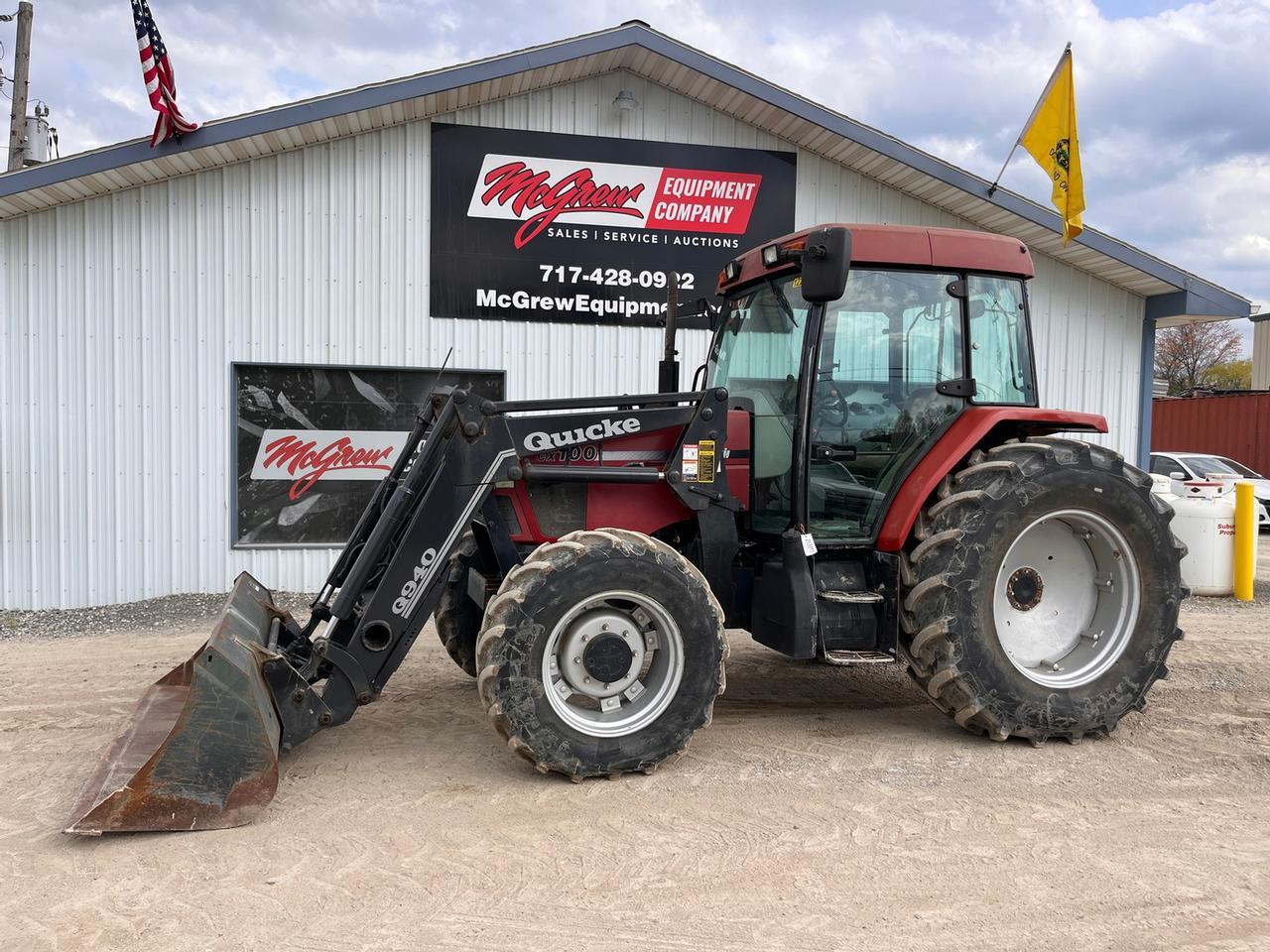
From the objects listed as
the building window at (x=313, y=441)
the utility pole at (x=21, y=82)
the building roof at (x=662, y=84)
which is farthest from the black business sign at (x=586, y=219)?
the utility pole at (x=21, y=82)

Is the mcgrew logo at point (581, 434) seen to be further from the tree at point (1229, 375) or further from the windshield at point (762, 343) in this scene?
the tree at point (1229, 375)

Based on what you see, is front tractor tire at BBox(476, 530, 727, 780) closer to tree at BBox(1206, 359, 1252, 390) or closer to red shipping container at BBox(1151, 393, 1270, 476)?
red shipping container at BBox(1151, 393, 1270, 476)

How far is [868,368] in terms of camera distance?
514 cm

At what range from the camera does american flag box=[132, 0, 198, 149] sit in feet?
26.1

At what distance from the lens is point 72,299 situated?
8.64 m

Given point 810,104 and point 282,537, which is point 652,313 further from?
point 282,537

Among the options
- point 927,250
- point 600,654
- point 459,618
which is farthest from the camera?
point 459,618

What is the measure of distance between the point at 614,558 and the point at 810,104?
683 cm

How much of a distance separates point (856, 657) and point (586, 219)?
6.20 m

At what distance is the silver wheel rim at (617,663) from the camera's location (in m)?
4.47

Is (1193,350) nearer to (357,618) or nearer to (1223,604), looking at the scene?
(1223,604)

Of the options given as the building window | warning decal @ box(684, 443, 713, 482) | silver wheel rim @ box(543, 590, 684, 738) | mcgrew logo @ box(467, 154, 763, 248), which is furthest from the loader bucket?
mcgrew logo @ box(467, 154, 763, 248)

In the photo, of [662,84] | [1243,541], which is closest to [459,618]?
[662,84]

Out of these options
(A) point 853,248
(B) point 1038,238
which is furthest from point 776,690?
(B) point 1038,238
